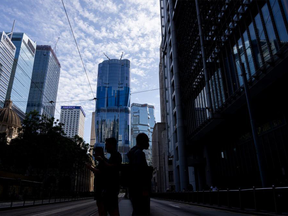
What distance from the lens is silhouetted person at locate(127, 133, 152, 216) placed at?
3.15 meters

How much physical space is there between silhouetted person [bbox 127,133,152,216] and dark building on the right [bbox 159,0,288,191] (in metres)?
10.2

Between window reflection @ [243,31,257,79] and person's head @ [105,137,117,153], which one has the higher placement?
window reflection @ [243,31,257,79]

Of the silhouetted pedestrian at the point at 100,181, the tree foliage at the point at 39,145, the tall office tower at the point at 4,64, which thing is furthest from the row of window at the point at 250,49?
the tall office tower at the point at 4,64

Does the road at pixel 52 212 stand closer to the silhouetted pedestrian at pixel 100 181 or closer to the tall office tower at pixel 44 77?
the silhouetted pedestrian at pixel 100 181

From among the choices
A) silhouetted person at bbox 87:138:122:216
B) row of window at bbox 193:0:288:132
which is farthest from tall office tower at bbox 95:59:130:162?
silhouetted person at bbox 87:138:122:216

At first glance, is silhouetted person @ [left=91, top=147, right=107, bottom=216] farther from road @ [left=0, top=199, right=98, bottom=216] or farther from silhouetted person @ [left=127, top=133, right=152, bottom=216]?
road @ [left=0, top=199, right=98, bottom=216]

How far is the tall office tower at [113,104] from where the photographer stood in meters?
146

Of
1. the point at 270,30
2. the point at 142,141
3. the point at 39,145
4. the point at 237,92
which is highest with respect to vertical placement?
the point at 270,30

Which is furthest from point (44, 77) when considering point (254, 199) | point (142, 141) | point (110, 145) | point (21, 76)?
point (142, 141)

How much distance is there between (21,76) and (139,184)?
14798 cm

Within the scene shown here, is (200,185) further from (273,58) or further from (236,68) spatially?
(273,58)

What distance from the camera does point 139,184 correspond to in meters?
3.24

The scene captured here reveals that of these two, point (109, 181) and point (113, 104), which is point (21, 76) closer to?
point (113, 104)

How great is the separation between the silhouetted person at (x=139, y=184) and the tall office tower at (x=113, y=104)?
140 meters
